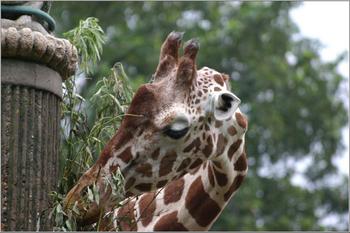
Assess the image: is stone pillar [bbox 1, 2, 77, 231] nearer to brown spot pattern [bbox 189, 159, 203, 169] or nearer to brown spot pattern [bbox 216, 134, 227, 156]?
A: brown spot pattern [bbox 189, 159, 203, 169]

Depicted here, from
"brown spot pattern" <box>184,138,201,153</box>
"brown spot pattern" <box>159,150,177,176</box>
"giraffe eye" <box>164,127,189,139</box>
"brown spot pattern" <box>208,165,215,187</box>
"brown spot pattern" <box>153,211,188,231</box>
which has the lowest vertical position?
"brown spot pattern" <box>153,211,188,231</box>

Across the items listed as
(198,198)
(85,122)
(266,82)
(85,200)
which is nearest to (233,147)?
(198,198)

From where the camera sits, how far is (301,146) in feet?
77.4

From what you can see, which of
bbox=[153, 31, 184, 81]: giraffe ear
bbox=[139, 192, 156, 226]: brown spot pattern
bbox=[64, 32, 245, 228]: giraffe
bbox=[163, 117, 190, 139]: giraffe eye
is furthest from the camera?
bbox=[139, 192, 156, 226]: brown spot pattern

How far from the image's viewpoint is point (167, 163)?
5785 mm

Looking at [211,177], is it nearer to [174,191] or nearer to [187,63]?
[174,191]

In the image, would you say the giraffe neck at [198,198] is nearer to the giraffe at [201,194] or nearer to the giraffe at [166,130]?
the giraffe at [201,194]

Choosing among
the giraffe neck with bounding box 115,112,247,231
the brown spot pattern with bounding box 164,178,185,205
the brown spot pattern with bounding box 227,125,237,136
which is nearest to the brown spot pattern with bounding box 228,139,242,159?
the giraffe neck with bounding box 115,112,247,231

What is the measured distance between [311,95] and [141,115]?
17.4m

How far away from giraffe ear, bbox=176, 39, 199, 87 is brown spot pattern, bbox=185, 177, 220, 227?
905 millimetres

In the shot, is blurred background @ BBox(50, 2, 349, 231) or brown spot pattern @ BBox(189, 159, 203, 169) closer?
brown spot pattern @ BBox(189, 159, 203, 169)

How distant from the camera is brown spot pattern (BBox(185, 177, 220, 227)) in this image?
6500 mm

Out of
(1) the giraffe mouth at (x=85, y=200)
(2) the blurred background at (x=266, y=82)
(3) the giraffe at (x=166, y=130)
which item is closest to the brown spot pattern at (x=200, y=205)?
(3) the giraffe at (x=166, y=130)

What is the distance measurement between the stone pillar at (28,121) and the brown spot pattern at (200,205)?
58.2 inches
